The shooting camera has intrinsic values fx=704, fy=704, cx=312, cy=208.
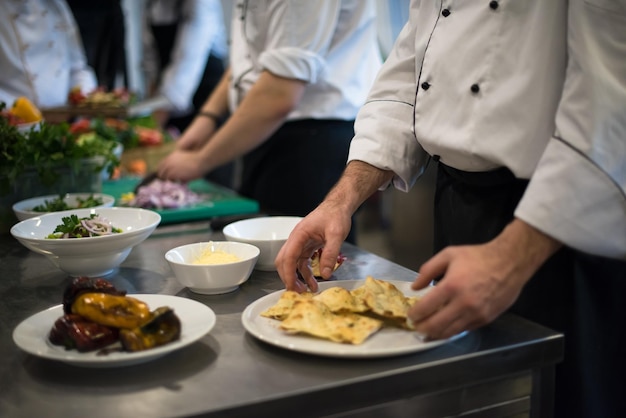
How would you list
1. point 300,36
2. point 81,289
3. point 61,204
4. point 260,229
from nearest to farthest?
point 81,289 → point 260,229 → point 61,204 → point 300,36

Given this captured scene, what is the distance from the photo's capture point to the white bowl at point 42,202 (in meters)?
1.69

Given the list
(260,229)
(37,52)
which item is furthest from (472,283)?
(37,52)

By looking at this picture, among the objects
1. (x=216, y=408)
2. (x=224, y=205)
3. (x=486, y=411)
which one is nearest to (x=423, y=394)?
(x=486, y=411)

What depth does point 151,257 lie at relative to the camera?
60.4 inches

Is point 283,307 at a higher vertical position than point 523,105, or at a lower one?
lower

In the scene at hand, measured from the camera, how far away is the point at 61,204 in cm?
175

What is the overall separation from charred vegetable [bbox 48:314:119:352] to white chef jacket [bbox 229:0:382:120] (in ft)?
3.87

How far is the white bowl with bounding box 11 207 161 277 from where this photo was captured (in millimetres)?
1289

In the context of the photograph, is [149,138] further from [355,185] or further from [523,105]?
[523,105]

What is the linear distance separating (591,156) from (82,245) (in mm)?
881

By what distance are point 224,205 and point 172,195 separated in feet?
0.51

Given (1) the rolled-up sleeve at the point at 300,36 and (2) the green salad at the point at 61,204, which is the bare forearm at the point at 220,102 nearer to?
(1) the rolled-up sleeve at the point at 300,36

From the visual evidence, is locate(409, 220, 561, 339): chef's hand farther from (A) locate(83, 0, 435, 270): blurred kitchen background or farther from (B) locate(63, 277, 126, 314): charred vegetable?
(A) locate(83, 0, 435, 270): blurred kitchen background

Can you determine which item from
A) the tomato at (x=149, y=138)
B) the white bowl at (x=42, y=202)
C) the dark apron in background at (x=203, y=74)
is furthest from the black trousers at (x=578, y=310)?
the dark apron in background at (x=203, y=74)
